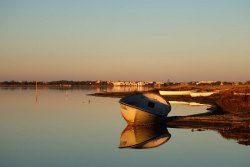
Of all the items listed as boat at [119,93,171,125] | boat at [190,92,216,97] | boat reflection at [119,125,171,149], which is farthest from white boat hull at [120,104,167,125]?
boat at [190,92,216,97]

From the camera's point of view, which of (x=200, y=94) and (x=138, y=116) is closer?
(x=138, y=116)

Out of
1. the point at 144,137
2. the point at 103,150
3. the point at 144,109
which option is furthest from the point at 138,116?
the point at 103,150

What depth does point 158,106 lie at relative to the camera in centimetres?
3209

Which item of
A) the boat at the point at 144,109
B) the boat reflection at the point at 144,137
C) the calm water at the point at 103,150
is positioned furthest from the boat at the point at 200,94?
the calm water at the point at 103,150

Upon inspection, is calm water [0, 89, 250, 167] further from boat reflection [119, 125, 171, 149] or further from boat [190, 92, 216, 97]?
boat [190, 92, 216, 97]

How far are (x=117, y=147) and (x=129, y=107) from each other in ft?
20.8

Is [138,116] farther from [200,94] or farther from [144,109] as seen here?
[200,94]

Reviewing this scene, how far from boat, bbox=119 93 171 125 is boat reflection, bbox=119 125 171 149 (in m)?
0.59

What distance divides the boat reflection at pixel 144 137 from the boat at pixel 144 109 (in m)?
0.59

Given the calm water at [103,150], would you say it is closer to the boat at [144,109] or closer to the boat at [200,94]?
the boat at [144,109]

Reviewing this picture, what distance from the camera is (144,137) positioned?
981 inches

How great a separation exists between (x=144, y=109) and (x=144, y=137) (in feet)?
11.6

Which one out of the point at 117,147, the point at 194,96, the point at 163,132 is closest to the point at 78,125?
the point at 163,132

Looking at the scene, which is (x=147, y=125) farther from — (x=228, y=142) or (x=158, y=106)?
(x=228, y=142)
